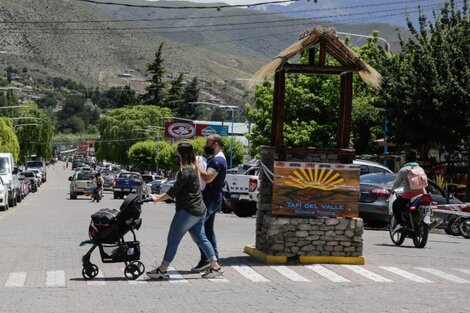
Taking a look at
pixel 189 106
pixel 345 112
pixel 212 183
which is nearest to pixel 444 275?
pixel 345 112

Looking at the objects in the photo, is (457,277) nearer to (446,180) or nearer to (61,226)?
(61,226)

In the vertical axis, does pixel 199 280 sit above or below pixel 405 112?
below

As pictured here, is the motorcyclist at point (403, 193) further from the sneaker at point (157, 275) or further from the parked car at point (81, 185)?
the parked car at point (81, 185)

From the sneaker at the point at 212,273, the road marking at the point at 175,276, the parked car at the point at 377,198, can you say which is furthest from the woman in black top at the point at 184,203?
the parked car at the point at 377,198

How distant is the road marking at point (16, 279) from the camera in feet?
40.2

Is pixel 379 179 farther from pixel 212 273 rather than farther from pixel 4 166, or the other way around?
pixel 4 166

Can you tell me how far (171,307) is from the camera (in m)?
10.6

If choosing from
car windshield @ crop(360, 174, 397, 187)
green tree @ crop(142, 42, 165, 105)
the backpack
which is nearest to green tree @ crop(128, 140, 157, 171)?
green tree @ crop(142, 42, 165, 105)

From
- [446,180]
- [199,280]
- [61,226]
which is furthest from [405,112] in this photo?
[199,280]

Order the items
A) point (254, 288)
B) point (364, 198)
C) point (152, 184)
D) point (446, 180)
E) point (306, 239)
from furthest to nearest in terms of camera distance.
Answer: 1. point (152, 184)
2. point (446, 180)
3. point (364, 198)
4. point (306, 239)
5. point (254, 288)

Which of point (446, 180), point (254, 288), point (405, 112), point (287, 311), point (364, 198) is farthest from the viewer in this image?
point (446, 180)

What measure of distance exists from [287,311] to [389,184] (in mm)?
15749

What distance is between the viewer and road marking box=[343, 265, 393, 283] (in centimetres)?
1296

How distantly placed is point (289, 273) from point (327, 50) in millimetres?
3832
